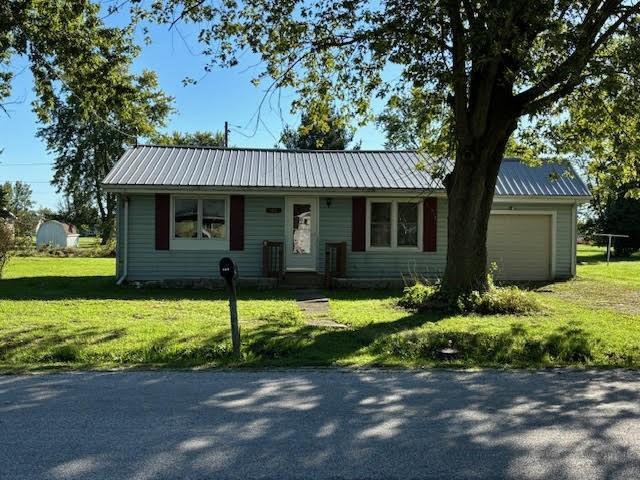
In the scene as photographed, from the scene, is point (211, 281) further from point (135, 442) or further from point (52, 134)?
point (52, 134)

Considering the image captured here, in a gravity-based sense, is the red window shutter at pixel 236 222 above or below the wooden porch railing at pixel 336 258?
above

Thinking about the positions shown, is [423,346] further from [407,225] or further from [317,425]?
[407,225]

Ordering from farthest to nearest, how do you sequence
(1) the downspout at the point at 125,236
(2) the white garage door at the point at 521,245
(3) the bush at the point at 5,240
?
(2) the white garage door at the point at 521,245 → (3) the bush at the point at 5,240 → (1) the downspout at the point at 125,236

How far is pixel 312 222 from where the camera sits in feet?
55.6

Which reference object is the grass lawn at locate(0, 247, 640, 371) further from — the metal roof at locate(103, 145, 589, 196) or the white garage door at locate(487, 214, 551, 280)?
the white garage door at locate(487, 214, 551, 280)

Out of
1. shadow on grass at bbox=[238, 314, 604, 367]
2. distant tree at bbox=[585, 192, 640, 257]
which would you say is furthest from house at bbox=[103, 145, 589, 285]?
distant tree at bbox=[585, 192, 640, 257]

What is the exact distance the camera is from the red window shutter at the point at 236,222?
16.5 meters

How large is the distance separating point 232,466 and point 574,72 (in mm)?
8426

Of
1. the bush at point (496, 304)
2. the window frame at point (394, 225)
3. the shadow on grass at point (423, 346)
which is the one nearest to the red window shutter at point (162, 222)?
the window frame at point (394, 225)

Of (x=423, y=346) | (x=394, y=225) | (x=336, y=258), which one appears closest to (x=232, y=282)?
(x=423, y=346)

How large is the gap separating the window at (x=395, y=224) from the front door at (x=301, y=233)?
167cm

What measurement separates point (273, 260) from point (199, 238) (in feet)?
7.13

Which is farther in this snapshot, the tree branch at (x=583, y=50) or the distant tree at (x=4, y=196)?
the distant tree at (x=4, y=196)

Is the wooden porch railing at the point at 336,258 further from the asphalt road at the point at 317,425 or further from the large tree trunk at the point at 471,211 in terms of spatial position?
the asphalt road at the point at 317,425
